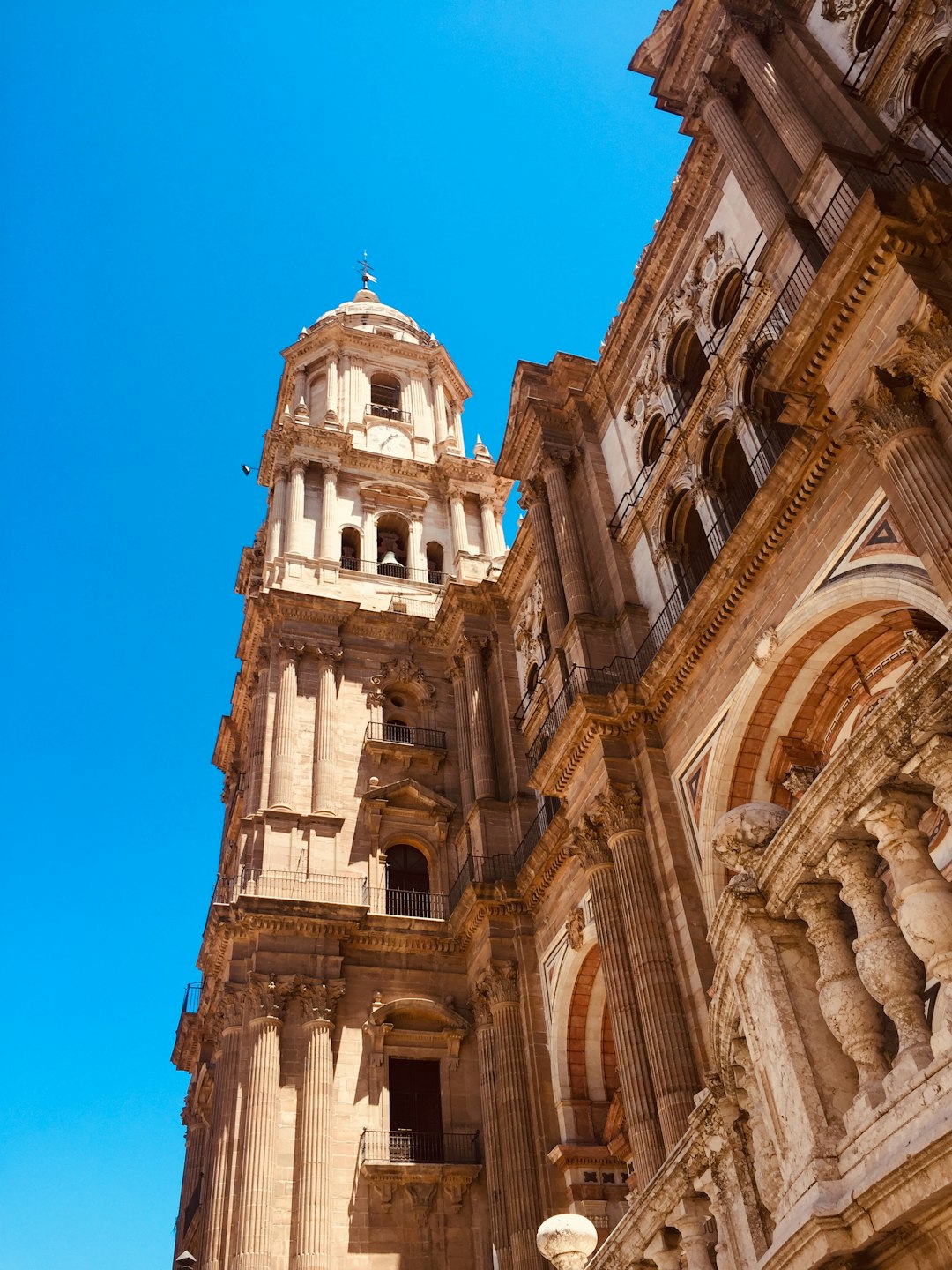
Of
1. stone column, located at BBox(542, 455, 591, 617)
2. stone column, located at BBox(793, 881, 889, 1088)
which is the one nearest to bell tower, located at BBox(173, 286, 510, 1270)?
stone column, located at BBox(542, 455, 591, 617)

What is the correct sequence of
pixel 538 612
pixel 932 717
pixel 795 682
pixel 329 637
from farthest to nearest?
pixel 329 637 → pixel 538 612 → pixel 795 682 → pixel 932 717

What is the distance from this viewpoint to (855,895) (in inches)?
168

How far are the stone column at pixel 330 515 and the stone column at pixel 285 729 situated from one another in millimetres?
4279

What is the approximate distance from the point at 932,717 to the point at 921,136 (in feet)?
43.7

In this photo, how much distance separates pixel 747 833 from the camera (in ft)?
17.4

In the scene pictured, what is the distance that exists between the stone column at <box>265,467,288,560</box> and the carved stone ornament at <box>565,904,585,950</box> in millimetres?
15335

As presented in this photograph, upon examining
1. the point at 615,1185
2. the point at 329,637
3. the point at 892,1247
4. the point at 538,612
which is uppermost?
the point at 329,637

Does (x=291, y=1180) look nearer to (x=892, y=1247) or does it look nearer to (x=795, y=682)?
(x=795, y=682)

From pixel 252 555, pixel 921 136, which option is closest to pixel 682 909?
pixel 921 136

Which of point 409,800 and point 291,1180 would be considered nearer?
point 291,1180

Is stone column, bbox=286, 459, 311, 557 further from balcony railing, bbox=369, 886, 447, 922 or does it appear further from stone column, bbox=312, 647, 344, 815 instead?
balcony railing, bbox=369, 886, 447, 922

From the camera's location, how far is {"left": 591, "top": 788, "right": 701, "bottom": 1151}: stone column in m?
15.2

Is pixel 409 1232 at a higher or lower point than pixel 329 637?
lower

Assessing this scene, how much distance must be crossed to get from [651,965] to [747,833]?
11804mm
